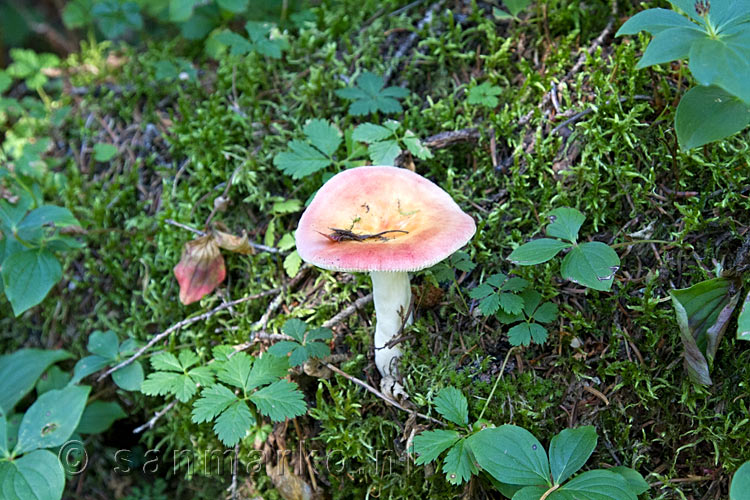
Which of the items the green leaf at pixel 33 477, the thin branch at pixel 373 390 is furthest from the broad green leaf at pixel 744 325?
the green leaf at pixel 33 477

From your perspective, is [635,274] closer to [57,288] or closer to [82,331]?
[82,331]

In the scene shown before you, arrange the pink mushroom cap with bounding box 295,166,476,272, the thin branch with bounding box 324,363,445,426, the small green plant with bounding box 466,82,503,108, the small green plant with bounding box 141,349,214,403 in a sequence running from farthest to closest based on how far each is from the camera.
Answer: the small green plant with bounding box 466,82,503,108
the small green plant with bounding box 141,349,214,403
the thin branch with bounding box 324,363,445,426
the pink mushroom cap with bounding box 295,166,476,272

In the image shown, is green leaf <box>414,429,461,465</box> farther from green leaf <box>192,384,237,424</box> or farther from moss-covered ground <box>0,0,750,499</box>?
green leaf <box>192,384,237,424</box>

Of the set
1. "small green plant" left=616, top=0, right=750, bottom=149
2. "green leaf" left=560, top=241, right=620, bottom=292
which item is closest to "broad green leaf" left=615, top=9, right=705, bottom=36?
"small green plant" left=616, top=0, right=750, bottom=149

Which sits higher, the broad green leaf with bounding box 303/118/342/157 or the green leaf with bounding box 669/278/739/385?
the broad green leaf with bounding box 303/118/342/157

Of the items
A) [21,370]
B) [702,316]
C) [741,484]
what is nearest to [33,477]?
[21,370]
